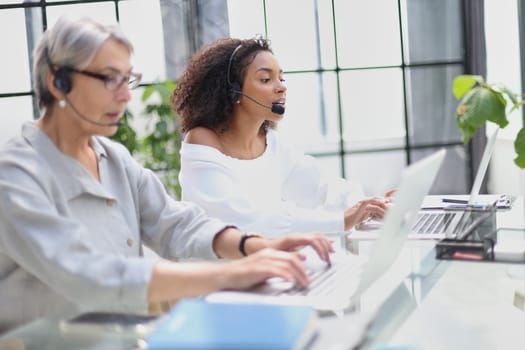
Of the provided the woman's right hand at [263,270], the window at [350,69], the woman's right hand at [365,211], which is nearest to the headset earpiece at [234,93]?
the woman's right hand at [365,211]

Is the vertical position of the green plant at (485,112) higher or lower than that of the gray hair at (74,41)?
lower

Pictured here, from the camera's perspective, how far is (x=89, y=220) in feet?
5.60

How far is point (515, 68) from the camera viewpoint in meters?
5.46

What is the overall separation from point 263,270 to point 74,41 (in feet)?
1.94

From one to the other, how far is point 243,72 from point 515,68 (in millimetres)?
3123

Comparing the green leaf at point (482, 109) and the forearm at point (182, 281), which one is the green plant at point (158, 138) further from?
the forearm at point (182, 281)

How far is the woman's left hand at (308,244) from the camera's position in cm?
176

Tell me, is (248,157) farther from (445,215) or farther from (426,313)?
(426,313)

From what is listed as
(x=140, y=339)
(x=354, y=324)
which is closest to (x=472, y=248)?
(x=354, y=324)

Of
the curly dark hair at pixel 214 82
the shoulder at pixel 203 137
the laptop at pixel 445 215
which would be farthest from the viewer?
the curly dark hair at pixel 214 82

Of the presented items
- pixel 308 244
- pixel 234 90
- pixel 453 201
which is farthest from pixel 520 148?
pixel 308 244

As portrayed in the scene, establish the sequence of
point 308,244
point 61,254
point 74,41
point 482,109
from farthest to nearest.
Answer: point 482,109 → point 308,244 → point 74,41 → point 61,254

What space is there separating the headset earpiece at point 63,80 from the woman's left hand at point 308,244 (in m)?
0.57

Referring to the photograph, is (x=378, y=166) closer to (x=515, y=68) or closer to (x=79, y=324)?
(x=515, y=68)
